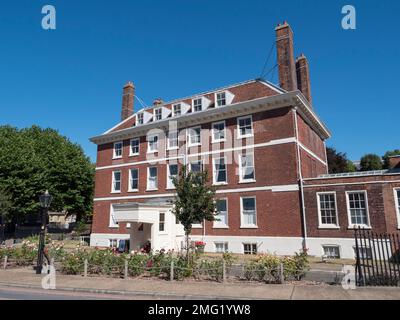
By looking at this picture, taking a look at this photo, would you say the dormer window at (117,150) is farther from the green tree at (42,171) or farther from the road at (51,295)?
the road at (51,295)

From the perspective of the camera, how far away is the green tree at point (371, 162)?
169 feet

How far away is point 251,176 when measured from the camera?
969 inches

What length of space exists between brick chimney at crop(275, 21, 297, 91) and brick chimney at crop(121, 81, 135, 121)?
1817 centimetres

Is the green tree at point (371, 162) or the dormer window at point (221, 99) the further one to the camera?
the green tree at point (371, 162)

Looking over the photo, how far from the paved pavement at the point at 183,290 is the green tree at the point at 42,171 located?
87.8ft

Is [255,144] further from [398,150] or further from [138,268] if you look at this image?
[398,150]

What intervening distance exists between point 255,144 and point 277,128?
2096mm

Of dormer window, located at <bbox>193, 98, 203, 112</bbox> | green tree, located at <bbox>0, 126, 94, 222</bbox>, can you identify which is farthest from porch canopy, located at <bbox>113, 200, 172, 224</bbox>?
green tree, located at <bbox>0, 126, 94, 222</bbox>

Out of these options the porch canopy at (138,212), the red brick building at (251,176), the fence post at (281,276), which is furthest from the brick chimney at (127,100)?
Result: the fence post at (281,276)

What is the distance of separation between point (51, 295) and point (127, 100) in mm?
28156

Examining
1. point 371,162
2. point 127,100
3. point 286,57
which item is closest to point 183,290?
point 286,57

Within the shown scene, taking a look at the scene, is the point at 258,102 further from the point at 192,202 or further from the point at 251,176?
the point at 192,202

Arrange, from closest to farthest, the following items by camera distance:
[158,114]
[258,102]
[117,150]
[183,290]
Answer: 1. [183,290]
2. [258,102]
3. [158,114]
4. [117,150]

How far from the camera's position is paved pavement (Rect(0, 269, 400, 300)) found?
9.91 meters
